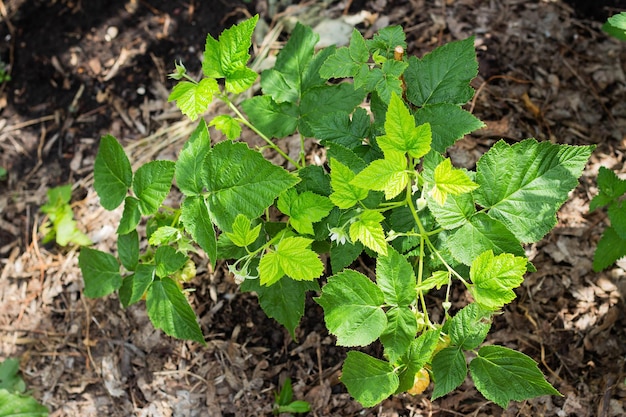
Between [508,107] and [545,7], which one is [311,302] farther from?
[545,7]

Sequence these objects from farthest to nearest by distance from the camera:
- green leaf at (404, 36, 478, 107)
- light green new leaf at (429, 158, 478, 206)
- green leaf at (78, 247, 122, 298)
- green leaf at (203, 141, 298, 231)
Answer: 1. green leaf at (78, 247, 122, 298)
2. green leaf at (404, 36, 478, 107)
3. green leaf at (203, 141, 298, 231)
4. light green new leaf at (429, 158, 478, 206)

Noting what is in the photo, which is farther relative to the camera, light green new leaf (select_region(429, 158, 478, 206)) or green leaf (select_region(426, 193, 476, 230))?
green leaf (select_region(426, 193, 476, 230))

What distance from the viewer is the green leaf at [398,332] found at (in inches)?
62.7

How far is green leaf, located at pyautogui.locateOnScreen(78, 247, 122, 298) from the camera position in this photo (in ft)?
7.02

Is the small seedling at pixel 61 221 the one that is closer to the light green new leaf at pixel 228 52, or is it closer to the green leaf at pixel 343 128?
the light green new leaf at pixel 228 52

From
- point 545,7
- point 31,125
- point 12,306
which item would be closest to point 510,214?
point 545,7

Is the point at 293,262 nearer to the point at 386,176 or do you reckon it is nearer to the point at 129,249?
the point at 386,176

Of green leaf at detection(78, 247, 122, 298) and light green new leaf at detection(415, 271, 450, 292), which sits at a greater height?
light green new leaf at detection(415, 271, 450, 292)

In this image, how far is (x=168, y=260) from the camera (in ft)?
6.29

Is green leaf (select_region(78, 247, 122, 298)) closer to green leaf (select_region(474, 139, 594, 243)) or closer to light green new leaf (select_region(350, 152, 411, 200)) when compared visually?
light green new leaf (select_region(350, 152, 411, 200))

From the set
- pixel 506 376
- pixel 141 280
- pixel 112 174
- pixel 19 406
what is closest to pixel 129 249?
pixel 141 280

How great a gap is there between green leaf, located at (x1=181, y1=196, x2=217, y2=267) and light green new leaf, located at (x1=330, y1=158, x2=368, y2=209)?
402 mm

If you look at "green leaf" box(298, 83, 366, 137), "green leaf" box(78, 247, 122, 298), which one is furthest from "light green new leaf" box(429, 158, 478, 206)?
"green leaf" box(78, 247, 122, 298)

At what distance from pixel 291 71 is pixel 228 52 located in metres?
0.34
